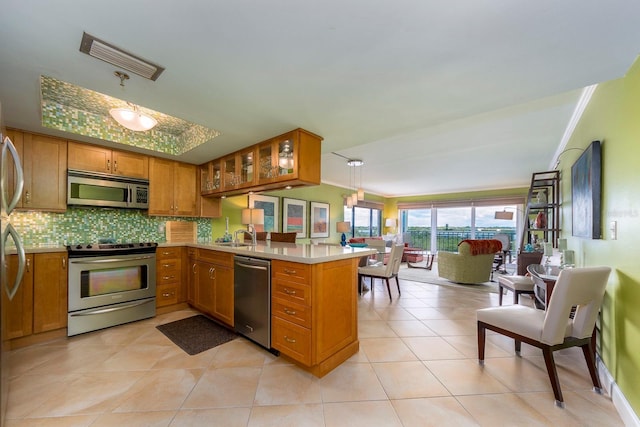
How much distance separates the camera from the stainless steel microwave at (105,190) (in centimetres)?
281

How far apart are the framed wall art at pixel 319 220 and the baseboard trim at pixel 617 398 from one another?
5.00 metres

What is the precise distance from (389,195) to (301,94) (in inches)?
312

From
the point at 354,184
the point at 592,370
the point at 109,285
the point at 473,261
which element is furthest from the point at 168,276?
the point at 354,184

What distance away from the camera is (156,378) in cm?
187

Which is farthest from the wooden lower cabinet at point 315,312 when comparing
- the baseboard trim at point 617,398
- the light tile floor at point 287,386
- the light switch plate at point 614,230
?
the light switch plate at point 614,230

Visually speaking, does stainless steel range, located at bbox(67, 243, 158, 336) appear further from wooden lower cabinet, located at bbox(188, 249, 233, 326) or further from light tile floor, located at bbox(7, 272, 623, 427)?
wooden lower cabinet, located at bbox(188, 249, 233, 326)

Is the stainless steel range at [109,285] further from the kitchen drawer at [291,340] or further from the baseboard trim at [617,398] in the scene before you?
the baseboard trim at [617,398]

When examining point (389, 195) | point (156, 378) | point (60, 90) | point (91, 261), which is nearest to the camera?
point (156, 378)

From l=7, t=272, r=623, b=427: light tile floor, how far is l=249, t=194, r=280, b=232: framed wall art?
2785 mm

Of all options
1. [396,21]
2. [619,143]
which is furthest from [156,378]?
[619,143]

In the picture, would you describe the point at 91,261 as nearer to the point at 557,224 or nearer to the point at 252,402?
the point at 252,402

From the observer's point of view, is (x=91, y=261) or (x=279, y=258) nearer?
(x=279, y=258)

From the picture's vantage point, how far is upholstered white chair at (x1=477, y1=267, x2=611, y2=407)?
161cm

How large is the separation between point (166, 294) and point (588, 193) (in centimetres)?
447
